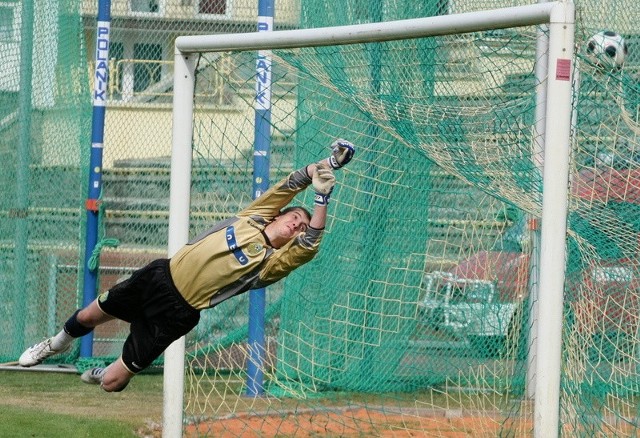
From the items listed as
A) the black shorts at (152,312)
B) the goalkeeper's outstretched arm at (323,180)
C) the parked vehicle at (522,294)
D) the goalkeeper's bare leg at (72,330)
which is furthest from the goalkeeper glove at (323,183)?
the goalkeeper's bare leg at (72,330)

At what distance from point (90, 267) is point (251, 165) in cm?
173

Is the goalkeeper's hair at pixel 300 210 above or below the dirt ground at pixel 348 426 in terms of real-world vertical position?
above

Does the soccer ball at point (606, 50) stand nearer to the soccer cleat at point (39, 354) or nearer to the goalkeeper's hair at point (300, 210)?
the goalkeeper's hair at point (300, 210)

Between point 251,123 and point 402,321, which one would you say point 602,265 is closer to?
point 402,321

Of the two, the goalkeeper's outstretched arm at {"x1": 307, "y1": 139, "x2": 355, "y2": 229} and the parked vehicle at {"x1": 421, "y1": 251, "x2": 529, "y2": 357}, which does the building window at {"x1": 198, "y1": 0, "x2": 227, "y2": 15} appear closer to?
the parked vehicle at {"x1": 421, "y1": 251, "x2": 529, "y2": 357}

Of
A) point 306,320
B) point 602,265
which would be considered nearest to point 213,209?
point 306,320

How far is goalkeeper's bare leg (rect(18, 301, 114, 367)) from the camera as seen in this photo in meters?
7.35

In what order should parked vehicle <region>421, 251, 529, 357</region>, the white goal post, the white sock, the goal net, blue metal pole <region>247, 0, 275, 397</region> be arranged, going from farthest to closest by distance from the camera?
blue metal pole <region>247, 0, 275, 397</region> < parked vehicle <region>421, 251, 529, 357</region> < the white sock < the goal net < the white goal post

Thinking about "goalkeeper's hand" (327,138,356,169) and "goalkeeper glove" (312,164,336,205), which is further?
"goalkeeper glove" (312,164,336,205)

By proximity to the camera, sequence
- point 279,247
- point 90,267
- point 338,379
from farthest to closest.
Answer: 1. point 90,267
2. point 338,379
3. point 279,247

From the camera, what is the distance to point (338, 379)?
927cm

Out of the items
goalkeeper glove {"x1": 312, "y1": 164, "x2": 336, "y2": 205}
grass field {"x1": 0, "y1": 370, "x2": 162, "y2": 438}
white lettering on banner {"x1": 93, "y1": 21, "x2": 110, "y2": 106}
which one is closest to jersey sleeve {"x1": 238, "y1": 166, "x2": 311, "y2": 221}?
goalkeeper glove {"x1": 312, "y1": 164, "x2": 336, "y2": 205}

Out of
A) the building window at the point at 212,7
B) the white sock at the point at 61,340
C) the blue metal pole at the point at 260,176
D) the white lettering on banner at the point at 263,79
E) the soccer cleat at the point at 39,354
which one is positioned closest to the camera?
the white sock at the point at 61,340

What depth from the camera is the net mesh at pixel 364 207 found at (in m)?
6.94
